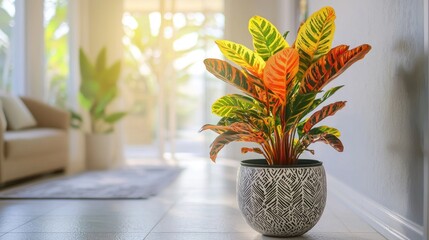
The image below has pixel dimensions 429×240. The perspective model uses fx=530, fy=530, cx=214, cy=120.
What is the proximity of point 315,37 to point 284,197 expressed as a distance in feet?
2.07

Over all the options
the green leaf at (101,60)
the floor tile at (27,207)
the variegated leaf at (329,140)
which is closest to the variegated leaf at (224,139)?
the variegated leaf at (329,140)

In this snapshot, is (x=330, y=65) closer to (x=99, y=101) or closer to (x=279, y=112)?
(x=279, y=112)

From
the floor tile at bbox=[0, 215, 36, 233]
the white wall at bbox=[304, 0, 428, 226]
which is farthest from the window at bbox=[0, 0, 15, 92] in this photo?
the white wall at bbox=[304, 0, 428, 226]

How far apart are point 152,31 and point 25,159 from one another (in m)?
3.23

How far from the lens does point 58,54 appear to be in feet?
18.6

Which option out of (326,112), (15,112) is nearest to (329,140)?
(326,112)

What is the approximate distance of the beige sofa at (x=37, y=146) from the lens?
3.86m

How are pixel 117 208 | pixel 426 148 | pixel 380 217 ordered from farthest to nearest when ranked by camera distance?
pixel 117 208 < pixel 380 217 < pixel 426 148

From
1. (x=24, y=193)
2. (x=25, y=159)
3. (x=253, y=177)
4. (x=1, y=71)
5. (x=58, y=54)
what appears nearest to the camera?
(x=253, y=177)

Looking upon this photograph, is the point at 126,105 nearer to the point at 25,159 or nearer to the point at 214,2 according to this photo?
the point at 214,2

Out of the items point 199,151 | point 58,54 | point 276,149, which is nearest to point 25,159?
point 58,54

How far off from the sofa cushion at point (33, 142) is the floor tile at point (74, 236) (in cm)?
171

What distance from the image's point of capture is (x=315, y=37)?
2049mm

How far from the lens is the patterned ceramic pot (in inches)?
80.8
